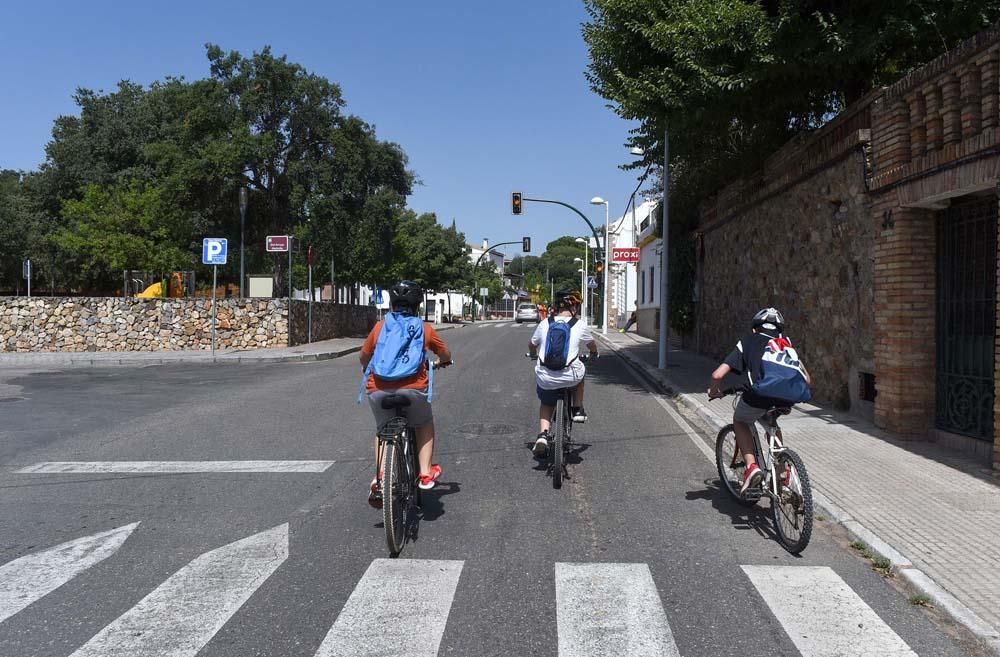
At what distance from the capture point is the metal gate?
7.66 meters

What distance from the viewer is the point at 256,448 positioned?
27.4 ft

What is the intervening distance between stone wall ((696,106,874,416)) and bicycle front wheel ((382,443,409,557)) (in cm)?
683

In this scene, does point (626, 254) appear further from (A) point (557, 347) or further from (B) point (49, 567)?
(B) point (49, 567)

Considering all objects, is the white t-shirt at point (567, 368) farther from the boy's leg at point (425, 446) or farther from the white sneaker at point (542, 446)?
the boy's leg at point (425, 446)

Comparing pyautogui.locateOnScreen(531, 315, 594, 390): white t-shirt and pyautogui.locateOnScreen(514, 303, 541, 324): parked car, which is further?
pyautogui.locateOnScreen(514, 303, 541, 324): parked car

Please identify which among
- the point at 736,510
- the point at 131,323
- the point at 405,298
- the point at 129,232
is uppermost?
the point at 129,232

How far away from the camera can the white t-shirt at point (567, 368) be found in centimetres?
694

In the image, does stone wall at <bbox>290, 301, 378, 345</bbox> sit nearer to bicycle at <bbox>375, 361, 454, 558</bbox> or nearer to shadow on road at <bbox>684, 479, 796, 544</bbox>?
shadow on road at <bbox>684, 479, 796, 544</bbox>

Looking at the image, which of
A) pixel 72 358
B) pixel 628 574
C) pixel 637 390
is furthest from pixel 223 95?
pixel 628 574

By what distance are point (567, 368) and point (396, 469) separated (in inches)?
96.8

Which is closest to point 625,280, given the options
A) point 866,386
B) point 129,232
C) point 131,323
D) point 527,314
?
point 527,314

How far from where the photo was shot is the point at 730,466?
20.9 feet

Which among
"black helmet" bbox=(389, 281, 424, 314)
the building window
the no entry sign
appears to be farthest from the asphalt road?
the no entry sign

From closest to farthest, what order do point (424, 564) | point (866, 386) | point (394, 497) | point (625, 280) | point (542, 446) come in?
point (424, 564)
point (394, 497)
point (542, 446)
point (866, 386)
point (625, 280)
